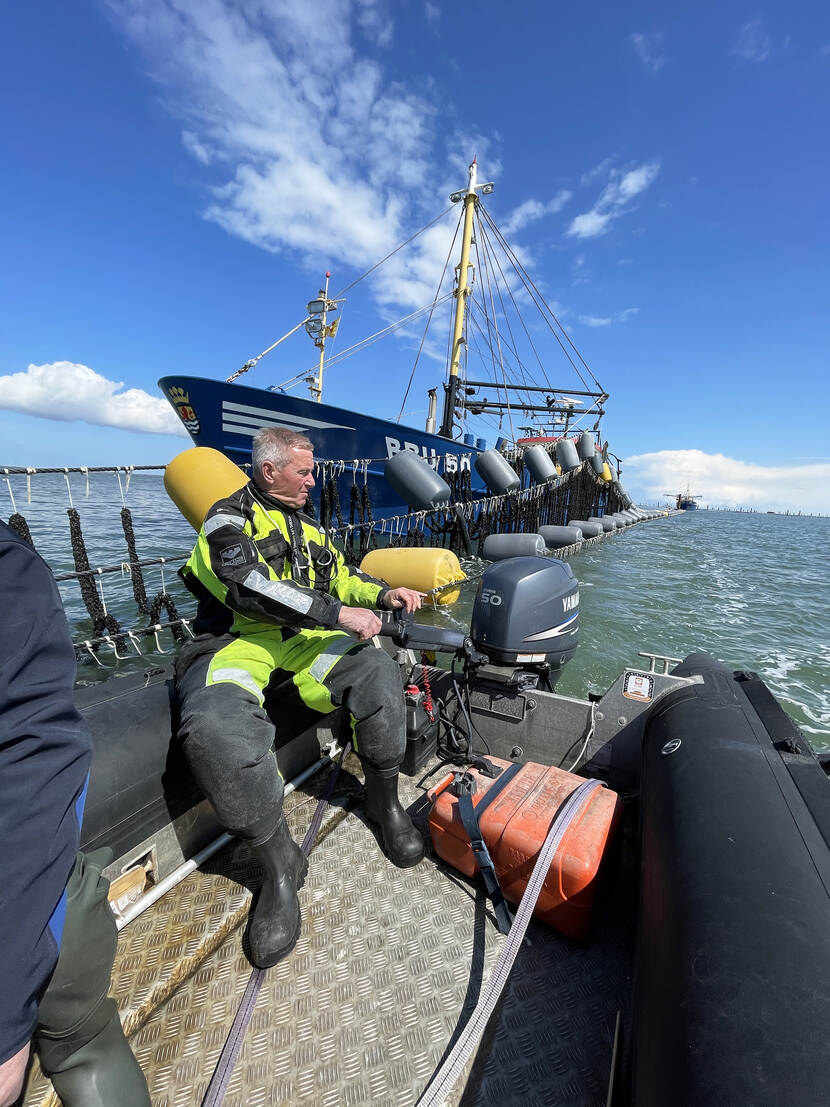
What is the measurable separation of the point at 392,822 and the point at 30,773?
1.68 m

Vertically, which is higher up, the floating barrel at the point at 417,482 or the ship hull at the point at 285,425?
the ship hull at the point at 285,425

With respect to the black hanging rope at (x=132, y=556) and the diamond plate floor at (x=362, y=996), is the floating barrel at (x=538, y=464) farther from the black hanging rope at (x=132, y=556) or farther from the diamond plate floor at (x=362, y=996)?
the diamond plate floor at (x=362, y=996)

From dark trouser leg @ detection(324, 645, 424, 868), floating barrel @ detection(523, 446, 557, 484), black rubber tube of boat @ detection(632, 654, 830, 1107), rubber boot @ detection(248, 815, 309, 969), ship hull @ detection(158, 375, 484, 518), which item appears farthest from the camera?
floating barrel @ detection(523, 446, 557, 484)

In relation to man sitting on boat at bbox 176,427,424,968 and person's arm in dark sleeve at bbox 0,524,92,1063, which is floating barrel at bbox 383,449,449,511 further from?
person's arm in dark sleeve at bbox 0,524,92,1063

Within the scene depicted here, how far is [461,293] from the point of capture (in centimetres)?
1559

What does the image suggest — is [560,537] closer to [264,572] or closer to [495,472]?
[495,472]

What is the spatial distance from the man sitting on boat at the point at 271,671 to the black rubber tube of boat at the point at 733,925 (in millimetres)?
1046

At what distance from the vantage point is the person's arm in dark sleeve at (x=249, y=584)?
185 centimetres

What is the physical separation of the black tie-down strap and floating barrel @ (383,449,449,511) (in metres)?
6.93

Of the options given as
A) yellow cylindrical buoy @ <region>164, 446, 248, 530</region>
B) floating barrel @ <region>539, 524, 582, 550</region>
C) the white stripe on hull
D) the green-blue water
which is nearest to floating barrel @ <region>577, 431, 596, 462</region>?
the green-blue water

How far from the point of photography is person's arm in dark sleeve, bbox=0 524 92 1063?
637 millimetres

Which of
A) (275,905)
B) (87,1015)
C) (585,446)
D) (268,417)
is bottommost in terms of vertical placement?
(275,905)

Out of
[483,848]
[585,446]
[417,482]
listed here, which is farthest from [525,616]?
[585,446]

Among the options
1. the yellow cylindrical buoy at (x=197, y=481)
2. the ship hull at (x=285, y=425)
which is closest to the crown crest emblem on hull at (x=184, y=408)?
the ship hull at (x=285, y=425)
